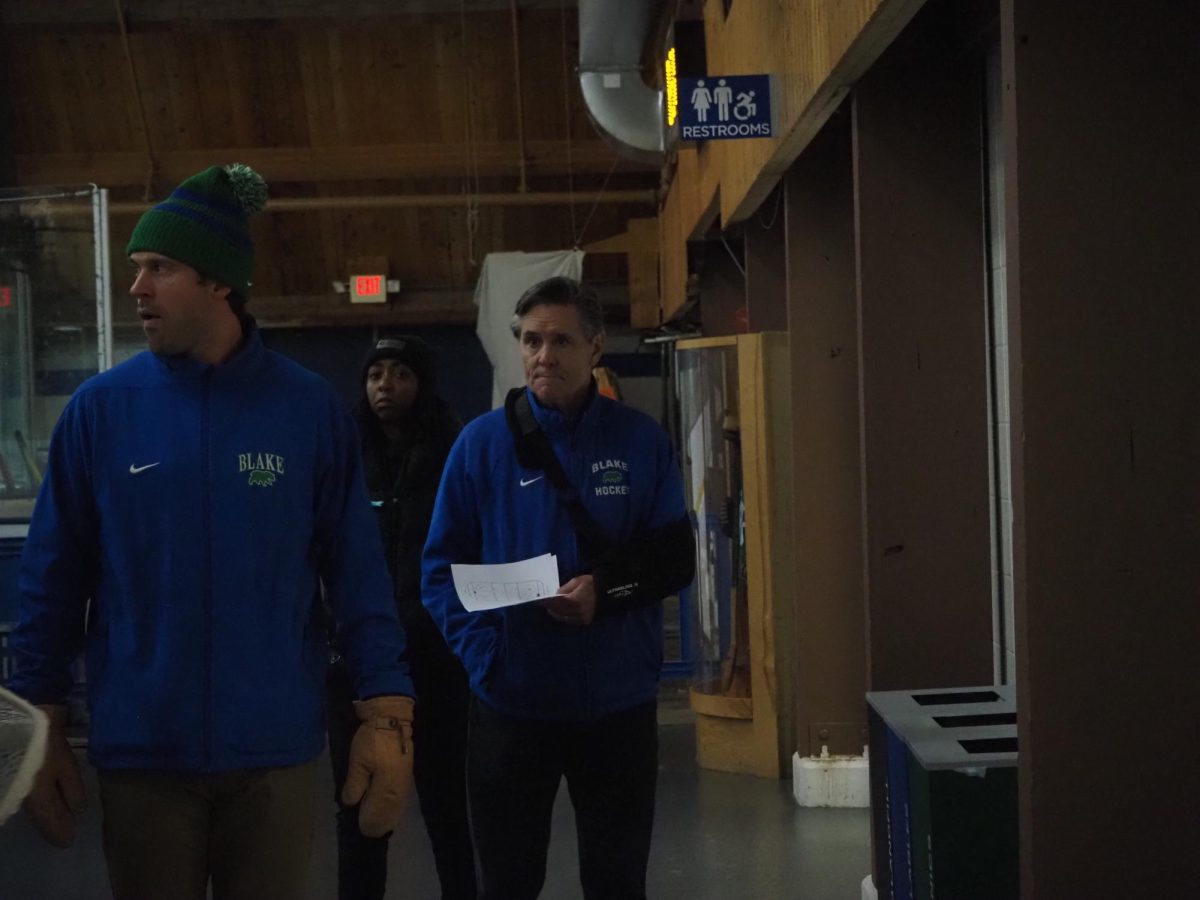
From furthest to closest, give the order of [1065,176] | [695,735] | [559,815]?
[695,735], [559,815], [1065,176]

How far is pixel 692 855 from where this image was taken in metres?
5.08

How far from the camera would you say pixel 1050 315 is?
237cm

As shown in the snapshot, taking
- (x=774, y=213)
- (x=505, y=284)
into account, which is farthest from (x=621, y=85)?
(x=505, y=284)

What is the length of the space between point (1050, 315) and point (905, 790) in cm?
122

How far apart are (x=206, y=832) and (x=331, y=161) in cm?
1099

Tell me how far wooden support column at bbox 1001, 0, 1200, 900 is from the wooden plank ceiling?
31.4 ft

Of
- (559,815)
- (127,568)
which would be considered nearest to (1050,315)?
(127,568)

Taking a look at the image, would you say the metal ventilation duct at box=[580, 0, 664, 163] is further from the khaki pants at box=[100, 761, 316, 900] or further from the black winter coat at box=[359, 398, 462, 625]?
the khaki pants at box=[100, 761, 316, 900]

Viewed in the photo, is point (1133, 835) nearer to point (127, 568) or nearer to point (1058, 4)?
point (1058, 4)

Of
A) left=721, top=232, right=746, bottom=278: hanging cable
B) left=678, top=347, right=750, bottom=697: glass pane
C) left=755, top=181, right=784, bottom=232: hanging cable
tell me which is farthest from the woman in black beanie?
left=721, top=232, right=746, bottom=278: hanging cable

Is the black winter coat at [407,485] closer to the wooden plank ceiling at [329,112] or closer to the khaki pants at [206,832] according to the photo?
the khaki pants at [206,832]

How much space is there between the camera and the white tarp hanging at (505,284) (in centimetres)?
1100

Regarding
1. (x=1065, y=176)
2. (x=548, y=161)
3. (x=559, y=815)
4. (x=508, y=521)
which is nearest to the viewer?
(x=1065, y=176)

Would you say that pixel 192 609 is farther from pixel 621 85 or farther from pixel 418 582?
pixel 621 85
